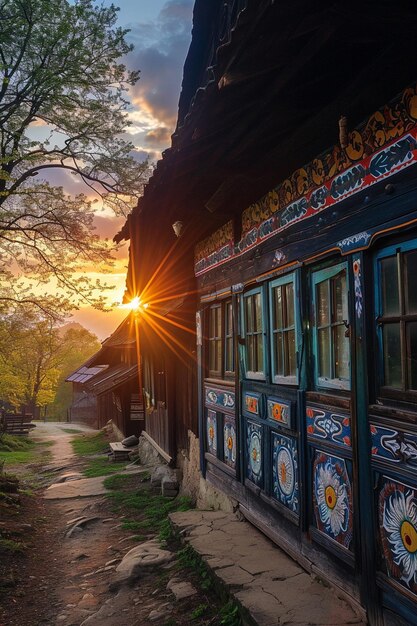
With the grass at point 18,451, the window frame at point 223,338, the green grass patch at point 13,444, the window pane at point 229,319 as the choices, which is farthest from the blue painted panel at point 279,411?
the green grass patch at point 13,444

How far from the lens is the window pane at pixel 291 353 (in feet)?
15.7

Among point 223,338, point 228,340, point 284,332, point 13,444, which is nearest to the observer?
point 284,332

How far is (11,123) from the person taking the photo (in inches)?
514

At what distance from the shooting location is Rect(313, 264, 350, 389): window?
3.90 metres

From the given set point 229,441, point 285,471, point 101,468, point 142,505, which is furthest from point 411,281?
point 101,468

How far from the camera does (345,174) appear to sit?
12.4ft

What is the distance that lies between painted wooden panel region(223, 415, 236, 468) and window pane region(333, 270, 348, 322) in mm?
2838

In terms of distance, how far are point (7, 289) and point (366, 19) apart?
Answer: 15.6 metres

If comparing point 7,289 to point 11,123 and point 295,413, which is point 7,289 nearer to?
point 11,123

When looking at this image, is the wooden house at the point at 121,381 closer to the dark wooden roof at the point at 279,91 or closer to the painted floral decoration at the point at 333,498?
the dark wooden roof at the point at 279,91

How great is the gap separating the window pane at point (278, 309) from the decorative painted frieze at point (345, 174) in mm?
306

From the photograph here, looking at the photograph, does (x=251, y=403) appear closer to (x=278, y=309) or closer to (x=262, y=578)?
(x=278, y=309)

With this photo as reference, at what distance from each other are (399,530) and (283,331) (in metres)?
2.24

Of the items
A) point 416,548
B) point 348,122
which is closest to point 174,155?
point 348,122
